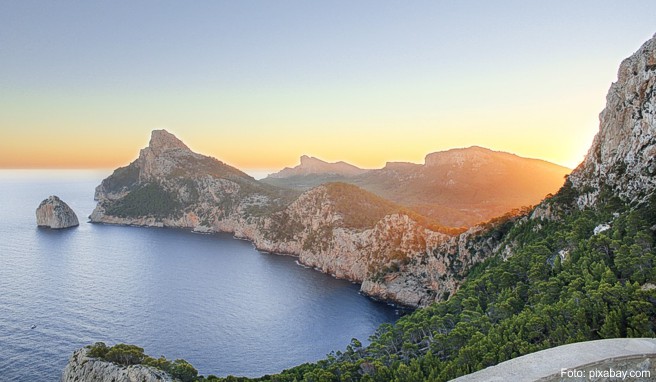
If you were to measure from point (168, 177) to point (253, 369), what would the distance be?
508 ft

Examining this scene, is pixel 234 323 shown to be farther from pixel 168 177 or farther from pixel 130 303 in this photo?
pixel 168 177

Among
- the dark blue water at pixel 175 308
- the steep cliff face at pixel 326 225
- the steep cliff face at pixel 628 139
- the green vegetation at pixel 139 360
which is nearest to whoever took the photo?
the green vegetation at pixel 139 360

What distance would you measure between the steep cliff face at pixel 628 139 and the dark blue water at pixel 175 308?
3880 centimetres

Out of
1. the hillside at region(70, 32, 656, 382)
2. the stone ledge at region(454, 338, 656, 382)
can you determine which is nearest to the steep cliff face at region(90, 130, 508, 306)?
the hillside at region(70, 32, 656, 382)

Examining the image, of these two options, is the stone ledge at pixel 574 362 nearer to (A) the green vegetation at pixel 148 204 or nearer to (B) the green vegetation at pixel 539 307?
(B) the green vegetation at pixel 539 307

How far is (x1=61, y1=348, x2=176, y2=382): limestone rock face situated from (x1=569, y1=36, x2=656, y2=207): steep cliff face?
48310 millimetres

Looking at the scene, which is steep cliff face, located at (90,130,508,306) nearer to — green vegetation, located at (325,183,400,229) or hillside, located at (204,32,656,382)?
green vegetation, located at (325,183,400,229)

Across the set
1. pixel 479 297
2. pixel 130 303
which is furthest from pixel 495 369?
pixel 130 303

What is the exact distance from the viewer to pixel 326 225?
11806cm

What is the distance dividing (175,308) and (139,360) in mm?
31529

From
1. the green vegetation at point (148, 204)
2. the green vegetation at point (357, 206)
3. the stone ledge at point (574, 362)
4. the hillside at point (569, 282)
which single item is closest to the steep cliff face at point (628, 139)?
the hillside at point (569, 282)

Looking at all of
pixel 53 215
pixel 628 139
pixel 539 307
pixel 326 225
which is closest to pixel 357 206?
pixel 326 225

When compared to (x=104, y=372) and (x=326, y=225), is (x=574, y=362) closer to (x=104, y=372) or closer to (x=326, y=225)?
(x=104, y=372)

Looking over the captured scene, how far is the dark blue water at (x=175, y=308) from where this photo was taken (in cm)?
5628
